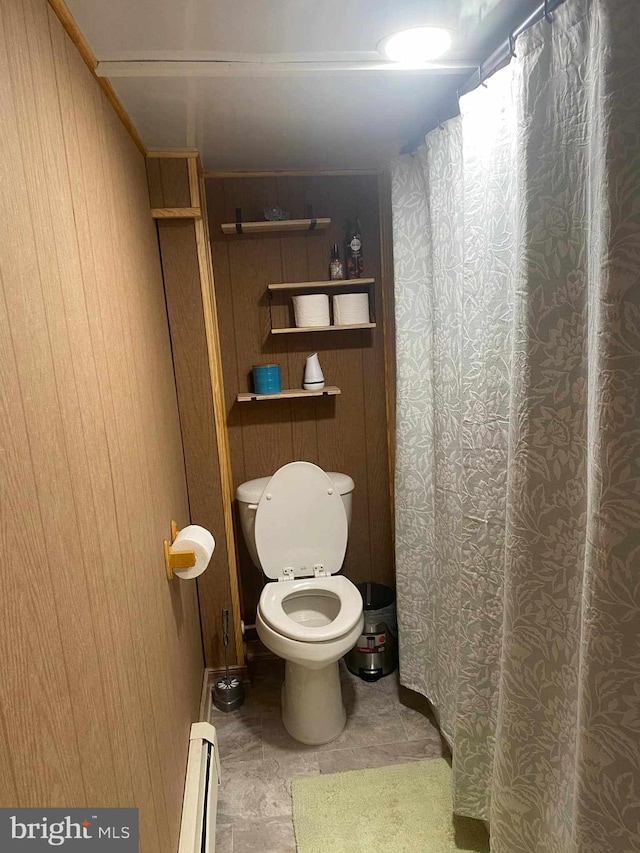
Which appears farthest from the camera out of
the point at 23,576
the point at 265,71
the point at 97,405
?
the point at 265,71

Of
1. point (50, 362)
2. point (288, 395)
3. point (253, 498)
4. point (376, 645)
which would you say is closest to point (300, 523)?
point (253, 498)

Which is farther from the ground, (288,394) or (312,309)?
(312,309)

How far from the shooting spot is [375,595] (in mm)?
2619

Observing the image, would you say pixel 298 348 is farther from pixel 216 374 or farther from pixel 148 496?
pixel 148 496

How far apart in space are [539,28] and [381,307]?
143cm

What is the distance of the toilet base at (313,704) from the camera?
2092 mm

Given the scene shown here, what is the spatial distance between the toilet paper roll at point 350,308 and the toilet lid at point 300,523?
0.61 metres

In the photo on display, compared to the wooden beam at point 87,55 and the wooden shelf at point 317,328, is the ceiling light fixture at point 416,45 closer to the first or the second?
the wooden beam at point 87,55

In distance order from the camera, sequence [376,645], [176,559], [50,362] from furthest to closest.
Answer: [376,645] → [176,559] → [50,362]

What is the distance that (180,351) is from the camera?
86.4 inches

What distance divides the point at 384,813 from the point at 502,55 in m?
2.13

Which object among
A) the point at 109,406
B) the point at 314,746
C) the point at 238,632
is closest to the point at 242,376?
the point at 238,632

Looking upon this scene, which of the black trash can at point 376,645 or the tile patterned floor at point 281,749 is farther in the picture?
the black trash can at point 376,645

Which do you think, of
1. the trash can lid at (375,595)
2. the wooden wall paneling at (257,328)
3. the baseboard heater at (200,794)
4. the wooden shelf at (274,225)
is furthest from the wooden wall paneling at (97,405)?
the trash can lid at (375,595)
